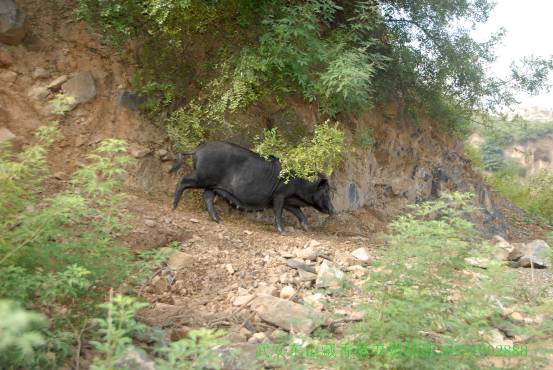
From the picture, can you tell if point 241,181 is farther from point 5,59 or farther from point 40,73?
point 5,59

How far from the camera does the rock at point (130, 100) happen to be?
695cm

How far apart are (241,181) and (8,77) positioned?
3.30m

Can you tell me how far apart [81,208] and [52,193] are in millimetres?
2939

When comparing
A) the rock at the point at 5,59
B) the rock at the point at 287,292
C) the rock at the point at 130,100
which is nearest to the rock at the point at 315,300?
the rock at the point at 287,292

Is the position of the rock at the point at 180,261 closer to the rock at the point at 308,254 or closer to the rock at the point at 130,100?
the rock at the point at 308,254

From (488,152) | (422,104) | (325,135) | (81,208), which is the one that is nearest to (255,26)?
(325,135)

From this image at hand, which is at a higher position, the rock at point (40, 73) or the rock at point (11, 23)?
the rock at point (11, 23)

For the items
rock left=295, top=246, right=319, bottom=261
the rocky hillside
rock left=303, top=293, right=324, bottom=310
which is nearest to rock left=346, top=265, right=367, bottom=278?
the rocky hillside

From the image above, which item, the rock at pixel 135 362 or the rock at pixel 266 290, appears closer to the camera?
the rock at pixel 135 362

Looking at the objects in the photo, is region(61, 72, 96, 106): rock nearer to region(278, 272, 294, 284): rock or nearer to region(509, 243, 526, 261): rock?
region(278, 272, 294, 284): rock

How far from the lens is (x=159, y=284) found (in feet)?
15.0

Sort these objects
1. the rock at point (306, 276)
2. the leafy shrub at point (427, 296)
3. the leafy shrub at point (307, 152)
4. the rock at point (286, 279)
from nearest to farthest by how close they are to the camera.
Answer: the leafy shrub at point (427, 296) < the rock at point (286, 279) < the rock at point (306, 276) < the leafy shrub at point (307, 152)

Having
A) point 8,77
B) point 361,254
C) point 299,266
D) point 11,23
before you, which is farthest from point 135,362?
point 11,23

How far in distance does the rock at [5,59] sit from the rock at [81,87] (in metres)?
0.71
